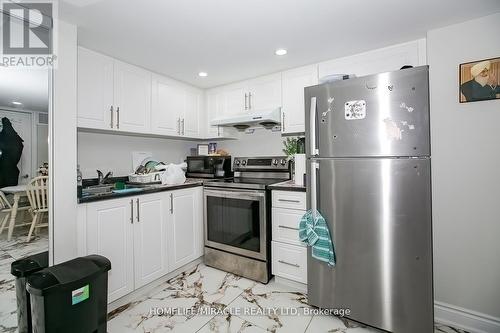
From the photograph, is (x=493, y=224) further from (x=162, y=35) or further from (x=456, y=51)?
(x=162, y=35)

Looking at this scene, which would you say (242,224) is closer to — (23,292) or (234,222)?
(234,222)

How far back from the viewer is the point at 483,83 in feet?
5.27

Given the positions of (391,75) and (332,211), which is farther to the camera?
(332,211)

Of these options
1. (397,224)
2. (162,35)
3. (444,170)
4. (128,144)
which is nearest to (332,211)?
(397,224)

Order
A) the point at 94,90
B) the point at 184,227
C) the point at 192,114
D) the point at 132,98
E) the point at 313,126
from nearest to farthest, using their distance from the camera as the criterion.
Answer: the point at 313,126 → the point at 94,90 → the point at 132,98 → the point at 184,227 → the point at 192,114

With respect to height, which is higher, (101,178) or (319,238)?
(101,178)

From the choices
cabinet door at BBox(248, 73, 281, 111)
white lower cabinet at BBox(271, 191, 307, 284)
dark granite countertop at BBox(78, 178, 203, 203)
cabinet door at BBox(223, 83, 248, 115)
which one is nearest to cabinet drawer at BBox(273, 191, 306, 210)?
white lower cabinet at BBox(271, 191, 307, 284)

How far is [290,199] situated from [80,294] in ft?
5.27

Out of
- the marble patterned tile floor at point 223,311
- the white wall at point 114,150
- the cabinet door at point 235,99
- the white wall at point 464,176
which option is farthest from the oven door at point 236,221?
the white wall at point 464,176

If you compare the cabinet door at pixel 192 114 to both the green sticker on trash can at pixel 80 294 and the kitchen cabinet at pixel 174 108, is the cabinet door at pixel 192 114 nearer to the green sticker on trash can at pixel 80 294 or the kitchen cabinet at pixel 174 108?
the kitchen cabinet at pixel 174 108

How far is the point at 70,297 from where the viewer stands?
49.2 inches

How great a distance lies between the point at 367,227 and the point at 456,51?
1451mm

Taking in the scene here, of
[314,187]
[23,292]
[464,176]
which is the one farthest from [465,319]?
[23,292]

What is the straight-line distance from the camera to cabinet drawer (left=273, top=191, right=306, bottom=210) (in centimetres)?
207
